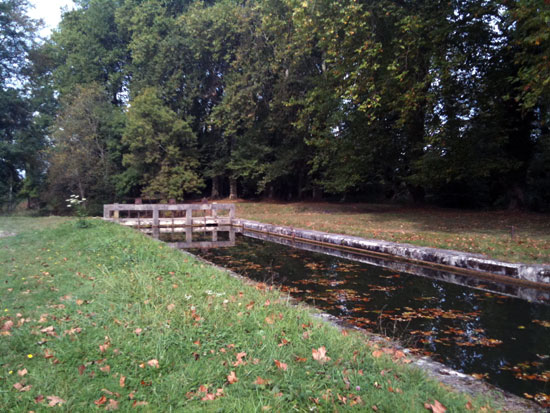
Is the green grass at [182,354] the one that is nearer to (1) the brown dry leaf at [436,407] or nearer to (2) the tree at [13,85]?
(1) the brown dry leaf at [436,407]

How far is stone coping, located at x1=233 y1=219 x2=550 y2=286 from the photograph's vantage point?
24.2 feet

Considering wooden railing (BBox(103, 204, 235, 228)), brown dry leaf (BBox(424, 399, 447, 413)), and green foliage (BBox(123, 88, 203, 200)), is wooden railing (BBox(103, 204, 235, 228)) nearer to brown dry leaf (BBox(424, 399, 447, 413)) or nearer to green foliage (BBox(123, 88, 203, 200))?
green foliage (BBox(123, 88, 203, 200))

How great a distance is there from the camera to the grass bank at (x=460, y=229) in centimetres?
927

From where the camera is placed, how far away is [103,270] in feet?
20.4

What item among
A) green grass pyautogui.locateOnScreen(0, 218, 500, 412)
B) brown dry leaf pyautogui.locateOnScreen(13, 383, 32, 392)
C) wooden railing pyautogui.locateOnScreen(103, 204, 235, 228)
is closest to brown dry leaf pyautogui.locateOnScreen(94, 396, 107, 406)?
green grass pyautogui.locateOnScreen(0, 218, 500, 412)

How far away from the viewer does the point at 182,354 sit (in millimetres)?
3311

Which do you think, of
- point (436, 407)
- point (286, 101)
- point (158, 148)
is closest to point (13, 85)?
point (158, 148)

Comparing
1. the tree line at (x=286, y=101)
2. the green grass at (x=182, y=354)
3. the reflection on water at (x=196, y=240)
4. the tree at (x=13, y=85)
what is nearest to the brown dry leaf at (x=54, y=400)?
the green grass at (x=182, y=354)

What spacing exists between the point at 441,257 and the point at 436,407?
282 inches

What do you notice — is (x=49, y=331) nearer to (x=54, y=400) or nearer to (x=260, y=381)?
(x=54, y=400)

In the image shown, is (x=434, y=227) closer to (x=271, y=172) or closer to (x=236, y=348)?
(x=236, y=348)

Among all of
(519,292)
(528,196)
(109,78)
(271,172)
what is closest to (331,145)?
(271,172)

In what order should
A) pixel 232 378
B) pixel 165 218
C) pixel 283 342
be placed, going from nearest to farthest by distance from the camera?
pixel 232 378 → pixel 283 342 → pixel 165 218

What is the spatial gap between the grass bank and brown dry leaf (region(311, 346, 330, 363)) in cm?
665
